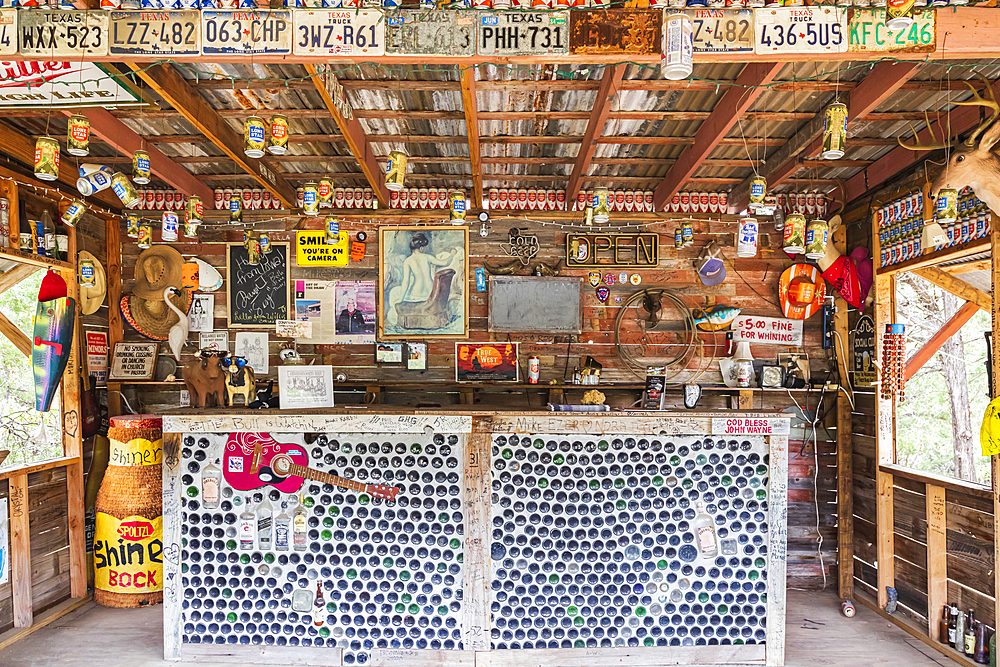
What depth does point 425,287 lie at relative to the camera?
17.7ft

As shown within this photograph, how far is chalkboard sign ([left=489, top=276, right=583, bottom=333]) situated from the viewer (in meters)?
5.31

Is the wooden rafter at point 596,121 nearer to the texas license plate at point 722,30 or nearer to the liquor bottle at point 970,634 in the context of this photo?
the texas license plate at point 722,30

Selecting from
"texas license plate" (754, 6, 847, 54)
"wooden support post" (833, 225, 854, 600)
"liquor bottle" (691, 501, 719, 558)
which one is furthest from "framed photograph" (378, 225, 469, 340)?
"wooden support post" (833, 225, 854, 600)

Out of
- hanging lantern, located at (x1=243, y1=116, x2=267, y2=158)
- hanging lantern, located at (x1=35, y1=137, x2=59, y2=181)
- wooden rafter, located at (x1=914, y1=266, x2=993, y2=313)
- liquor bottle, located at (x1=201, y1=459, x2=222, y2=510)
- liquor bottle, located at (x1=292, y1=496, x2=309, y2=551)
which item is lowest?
liquor bottle, located at (x1=292, y1=496, x2=309, y2=551)

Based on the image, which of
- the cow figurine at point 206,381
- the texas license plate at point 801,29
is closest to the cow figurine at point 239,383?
the cow figurine at point 206,381

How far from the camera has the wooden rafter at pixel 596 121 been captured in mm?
3102

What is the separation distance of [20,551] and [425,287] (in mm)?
3738

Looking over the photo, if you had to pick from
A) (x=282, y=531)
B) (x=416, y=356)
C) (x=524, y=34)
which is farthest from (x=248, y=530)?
(x=524, y=34)

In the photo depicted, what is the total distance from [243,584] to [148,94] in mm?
3184

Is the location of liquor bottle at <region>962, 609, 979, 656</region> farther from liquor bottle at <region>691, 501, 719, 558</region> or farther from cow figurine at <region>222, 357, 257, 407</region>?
cow figurine at <region>222, 357, 257, 407</region>

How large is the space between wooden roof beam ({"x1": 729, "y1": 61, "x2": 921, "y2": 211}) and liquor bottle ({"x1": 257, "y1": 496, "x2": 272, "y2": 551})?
431 centimetres

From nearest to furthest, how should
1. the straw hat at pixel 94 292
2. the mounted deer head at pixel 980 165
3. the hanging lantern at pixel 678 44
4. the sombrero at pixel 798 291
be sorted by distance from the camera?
the hanging lantern at pixel 678 44 → the mounted deer head at pixel 980 165 → the straw hat at pixel 94 292 → the sombrero at pixel 798 291

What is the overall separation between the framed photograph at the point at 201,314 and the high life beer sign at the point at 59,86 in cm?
225

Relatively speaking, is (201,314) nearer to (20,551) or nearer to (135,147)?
(135,147)
